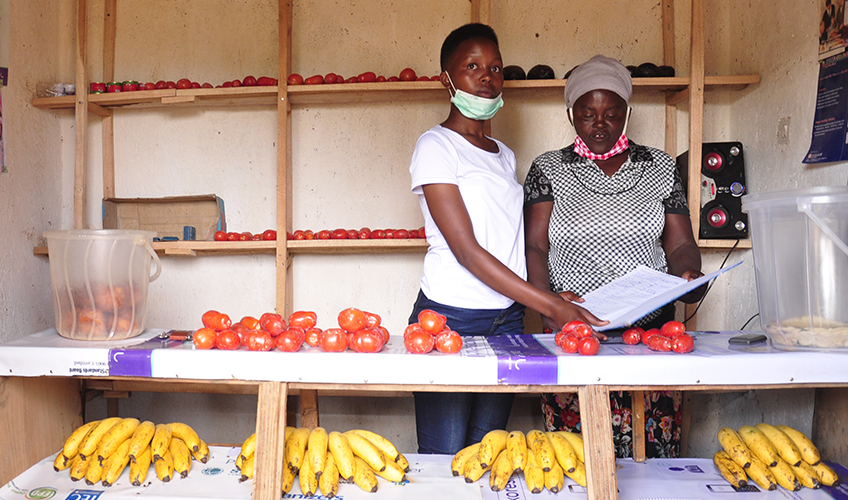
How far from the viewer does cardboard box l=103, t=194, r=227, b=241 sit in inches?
128

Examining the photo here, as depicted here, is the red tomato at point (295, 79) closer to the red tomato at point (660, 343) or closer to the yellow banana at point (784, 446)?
the red tomato at point (660, 343)

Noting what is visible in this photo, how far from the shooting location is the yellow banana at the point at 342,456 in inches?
60.4

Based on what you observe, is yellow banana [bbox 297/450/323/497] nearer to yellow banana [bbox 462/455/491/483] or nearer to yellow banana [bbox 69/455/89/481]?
yellow banana [bbox 462/455/491/483]

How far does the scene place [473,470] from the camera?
1.54 meters

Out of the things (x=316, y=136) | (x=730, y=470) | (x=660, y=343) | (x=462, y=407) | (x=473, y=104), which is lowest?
(x=730, y=470)

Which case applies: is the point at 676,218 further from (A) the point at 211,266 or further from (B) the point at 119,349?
(A) the point at 211,266

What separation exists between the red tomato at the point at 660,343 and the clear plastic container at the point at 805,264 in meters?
0.26

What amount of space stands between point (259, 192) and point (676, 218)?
2357 mm

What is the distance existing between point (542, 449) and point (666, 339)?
1.43ft

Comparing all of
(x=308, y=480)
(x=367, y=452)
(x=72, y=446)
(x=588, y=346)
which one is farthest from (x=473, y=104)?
(x=72, y=446)

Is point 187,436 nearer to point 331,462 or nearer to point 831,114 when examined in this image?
point 331,462

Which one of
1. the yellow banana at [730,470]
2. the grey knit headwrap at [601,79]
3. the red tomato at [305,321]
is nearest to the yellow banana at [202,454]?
the red tomato at [305,321]

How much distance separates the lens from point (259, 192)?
346 centimetres

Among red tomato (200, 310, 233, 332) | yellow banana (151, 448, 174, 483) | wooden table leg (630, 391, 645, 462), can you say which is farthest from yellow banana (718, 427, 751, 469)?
yellow banana (151, 448, 174, 483)
